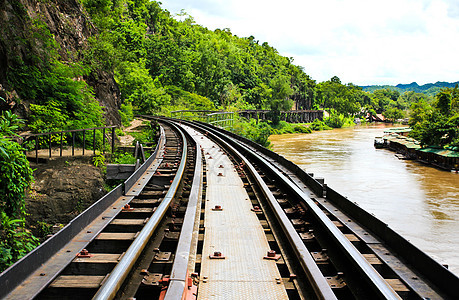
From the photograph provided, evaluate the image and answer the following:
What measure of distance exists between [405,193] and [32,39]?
17756mm

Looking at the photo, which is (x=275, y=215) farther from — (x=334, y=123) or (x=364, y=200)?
(x=334, y=123)

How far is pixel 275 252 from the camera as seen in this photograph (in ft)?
13.9

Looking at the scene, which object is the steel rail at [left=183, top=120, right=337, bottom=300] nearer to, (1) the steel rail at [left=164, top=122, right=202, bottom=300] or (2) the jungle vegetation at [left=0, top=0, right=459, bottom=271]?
(1) the steel rail at [left=164, top=122, right=202, bottom=300]

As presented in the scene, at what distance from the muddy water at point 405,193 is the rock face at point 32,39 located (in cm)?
1183

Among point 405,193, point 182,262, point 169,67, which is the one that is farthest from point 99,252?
point 169,67

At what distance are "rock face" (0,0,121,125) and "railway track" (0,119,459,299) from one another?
17.7 feet

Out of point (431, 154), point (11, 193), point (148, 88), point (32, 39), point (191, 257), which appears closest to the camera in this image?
point (191, 257)

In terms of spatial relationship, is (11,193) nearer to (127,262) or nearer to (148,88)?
(127,262)

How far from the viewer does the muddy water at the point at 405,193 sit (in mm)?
12209

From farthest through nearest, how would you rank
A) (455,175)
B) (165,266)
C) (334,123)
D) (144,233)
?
1. (334,123)
2. (455,175)
3. (144,233)
4. (165,266)

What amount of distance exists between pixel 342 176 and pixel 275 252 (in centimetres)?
1927

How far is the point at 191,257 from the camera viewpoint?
385 cm

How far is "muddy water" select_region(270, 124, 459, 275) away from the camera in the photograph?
12.2 metres

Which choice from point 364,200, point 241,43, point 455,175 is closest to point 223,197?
point 364,200
